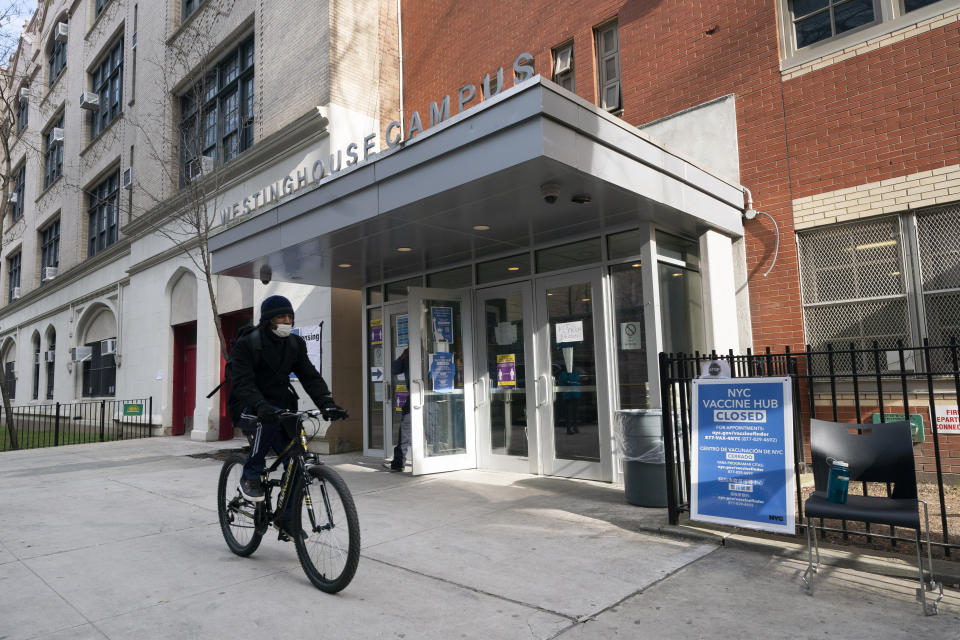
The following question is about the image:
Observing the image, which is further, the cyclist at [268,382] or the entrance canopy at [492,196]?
the entrance canopy at [492,196]

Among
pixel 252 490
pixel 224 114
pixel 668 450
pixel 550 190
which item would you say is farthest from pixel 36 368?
pixel 668 450

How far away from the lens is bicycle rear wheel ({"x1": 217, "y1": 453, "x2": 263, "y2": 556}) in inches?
190

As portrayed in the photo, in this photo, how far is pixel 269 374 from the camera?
15.7 ft

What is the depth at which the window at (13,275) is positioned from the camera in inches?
1308

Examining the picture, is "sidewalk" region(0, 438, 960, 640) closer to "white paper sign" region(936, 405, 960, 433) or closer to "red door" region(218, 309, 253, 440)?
"white paper sign" region(936, 405, 960, 433)

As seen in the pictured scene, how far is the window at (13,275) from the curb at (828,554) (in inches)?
1470

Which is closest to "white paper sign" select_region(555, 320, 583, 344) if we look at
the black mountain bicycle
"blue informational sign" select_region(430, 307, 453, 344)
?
"blue informational sign" select_region(430, 307, 453, 344)

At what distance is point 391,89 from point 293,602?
1155 centimetres

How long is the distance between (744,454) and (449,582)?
248 cm

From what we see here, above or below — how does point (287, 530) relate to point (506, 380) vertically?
below

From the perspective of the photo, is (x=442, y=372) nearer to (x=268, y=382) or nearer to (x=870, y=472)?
(x=268, y=382)

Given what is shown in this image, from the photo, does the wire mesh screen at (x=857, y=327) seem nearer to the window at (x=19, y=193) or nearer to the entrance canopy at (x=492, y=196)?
the entrance canopy at (x=492, y=196)

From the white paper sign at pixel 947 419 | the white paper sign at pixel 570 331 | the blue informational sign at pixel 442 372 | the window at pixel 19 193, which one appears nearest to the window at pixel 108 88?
the window at pixel 19 193

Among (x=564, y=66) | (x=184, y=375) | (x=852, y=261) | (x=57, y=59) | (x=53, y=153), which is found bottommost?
(x=184, y=375)
